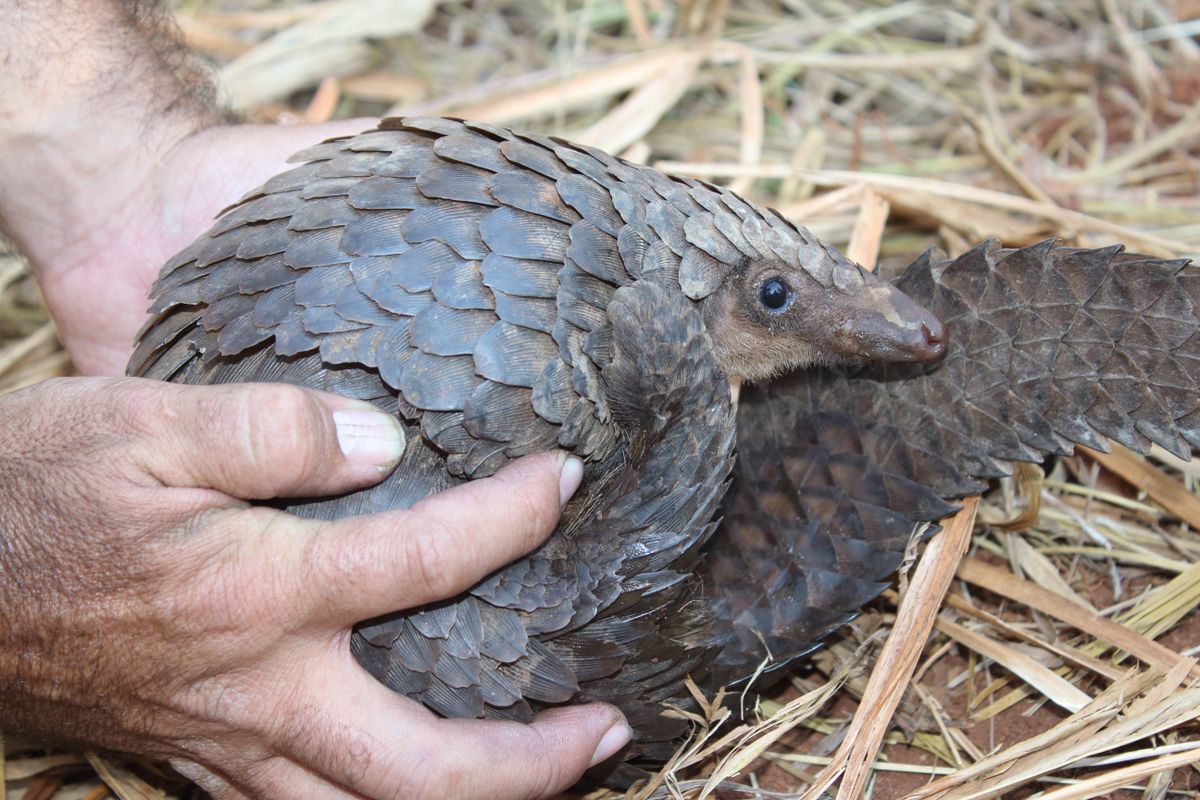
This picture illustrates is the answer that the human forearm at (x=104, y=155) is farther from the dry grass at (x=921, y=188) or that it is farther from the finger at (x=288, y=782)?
the finger at (x=288, y=782)

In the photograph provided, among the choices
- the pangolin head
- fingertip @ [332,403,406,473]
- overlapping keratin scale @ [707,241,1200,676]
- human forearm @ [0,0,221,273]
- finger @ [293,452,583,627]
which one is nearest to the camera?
finger @ [293,452,583,627]

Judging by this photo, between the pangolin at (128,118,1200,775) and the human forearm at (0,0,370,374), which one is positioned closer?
the pangolin at (128,118,1200,775)

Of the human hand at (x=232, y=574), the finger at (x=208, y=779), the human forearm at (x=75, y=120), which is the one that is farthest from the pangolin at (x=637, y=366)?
the human forearm at (x=75, y=120)

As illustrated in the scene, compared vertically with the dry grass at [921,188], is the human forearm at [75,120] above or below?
above

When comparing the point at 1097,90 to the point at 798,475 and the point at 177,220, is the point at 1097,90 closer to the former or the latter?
the point at 798,475

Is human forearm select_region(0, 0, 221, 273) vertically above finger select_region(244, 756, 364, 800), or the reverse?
human forearm select_region(0, 0, 221, 273)

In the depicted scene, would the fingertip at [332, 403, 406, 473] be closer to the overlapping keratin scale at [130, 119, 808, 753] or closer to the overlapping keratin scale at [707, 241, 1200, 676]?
the overlapping keratin scale at [130, 119, 808, 753]

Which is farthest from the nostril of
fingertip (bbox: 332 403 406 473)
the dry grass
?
fingertip (bbox: 332 403 406 473)

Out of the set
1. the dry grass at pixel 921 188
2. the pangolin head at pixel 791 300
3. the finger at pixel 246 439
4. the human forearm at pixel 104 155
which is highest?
the human forearm at pixel 104 155
